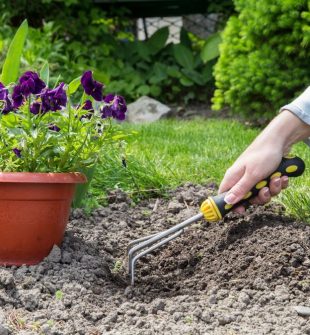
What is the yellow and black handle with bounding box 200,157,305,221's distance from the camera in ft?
8.98

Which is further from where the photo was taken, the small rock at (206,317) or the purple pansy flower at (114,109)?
the purple pansy flower at (114,109)

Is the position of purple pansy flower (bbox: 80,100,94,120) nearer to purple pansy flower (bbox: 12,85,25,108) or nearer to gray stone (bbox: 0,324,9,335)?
purple pansy flower (bbox: 12,85,25,108)

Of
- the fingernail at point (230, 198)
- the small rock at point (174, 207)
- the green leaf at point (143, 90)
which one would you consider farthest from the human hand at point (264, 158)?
the green leaf at point (143, 90)

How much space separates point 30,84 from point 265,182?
91 cm

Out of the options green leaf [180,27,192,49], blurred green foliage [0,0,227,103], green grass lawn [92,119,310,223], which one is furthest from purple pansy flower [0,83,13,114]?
green leaf [180,27,192,49]

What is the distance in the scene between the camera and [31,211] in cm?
279

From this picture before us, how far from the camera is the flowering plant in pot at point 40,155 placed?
2.77m

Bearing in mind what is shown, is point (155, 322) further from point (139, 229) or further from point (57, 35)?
point (57, 35)

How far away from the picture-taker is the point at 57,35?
26.8 ft

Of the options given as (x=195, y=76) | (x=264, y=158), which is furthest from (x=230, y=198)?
(x=195, y=76)

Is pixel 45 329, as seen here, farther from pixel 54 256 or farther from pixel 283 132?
pixel 283 132

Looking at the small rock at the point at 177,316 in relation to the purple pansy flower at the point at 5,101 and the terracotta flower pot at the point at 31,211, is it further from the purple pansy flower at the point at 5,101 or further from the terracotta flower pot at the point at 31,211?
the purple pansy flower at the point at 5,101

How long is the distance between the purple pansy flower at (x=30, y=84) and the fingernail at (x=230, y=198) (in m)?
0.78

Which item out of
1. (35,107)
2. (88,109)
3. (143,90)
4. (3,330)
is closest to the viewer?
(3,330)
